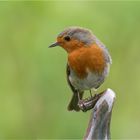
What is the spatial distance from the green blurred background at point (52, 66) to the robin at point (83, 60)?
0.55 m

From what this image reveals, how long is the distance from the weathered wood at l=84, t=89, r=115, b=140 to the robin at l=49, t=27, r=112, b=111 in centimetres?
194

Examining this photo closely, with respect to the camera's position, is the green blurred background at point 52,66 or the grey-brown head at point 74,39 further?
the green blurred background at point 52,66

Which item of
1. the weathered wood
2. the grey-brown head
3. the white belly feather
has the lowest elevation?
the white belly feather

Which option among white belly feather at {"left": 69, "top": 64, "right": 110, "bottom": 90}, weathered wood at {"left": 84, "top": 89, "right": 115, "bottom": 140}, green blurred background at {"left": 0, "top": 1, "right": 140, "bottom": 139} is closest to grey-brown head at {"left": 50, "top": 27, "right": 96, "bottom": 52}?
white belly feather at {"left": 69, "top": 64, "right": 110, "bottom": 90}

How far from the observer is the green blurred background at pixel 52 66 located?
4.93 m

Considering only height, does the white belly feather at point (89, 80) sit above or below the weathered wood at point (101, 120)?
below

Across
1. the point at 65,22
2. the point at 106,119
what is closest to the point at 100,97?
the point at 106,119

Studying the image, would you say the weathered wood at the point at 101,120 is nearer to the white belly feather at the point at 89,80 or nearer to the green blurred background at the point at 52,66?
the white belly feather at the point at 89,80

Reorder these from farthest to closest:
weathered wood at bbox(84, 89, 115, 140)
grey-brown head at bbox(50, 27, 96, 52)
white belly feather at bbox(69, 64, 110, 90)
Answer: grey-brown head at bbox(50, 27, 96, 52), white belly feather at bbox(69, 64, 110, 90), weathered wood at bbox(84, 89, 115, 140)

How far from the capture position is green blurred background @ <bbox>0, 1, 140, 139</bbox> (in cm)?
493

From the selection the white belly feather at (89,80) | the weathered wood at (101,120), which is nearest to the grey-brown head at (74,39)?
the white belly feather at (89,80)

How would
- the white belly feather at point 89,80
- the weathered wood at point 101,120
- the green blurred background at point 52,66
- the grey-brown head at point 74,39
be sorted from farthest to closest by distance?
the green blurred background at point 52,66 → the grey-brown head at point 74,39 → the white belly feather at point 89,80 → the weathered wood at point 101,120

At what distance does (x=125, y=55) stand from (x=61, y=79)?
75cm

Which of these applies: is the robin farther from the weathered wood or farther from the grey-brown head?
the weathered wood
